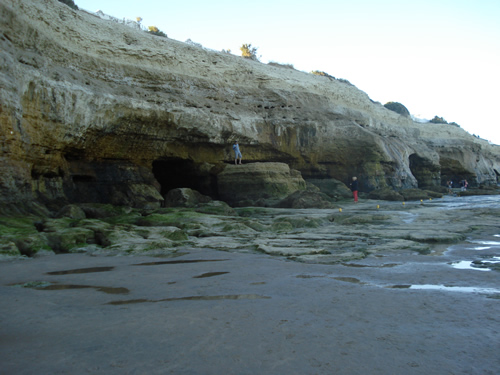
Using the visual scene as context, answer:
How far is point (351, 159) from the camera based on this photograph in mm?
23188

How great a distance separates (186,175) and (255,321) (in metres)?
17.6

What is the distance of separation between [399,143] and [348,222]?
63.4 ft

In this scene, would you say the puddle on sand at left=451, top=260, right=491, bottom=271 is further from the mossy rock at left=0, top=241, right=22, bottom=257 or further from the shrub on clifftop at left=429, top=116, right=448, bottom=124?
the shrub on clifftop at left=429, top=116, right=448, bottom=124

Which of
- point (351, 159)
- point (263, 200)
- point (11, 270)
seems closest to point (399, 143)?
point (351, 159)

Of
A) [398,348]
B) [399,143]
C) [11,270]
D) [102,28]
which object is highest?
[102,28]

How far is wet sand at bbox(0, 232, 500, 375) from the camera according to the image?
175 cm

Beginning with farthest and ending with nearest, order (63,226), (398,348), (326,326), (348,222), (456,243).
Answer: (348,222)
(63,226)
(456,243)
(326,326)
(398,348)

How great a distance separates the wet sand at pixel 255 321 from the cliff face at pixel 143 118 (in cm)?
760

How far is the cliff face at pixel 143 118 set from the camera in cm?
1156

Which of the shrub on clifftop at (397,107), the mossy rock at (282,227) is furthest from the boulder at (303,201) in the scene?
the shrub on clifftop at (397,107)

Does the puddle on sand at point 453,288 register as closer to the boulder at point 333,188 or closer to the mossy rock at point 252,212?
the mossy rock at point 252,212

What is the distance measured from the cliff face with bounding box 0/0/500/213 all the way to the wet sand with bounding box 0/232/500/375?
299 inches

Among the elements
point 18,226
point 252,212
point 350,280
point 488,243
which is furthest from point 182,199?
point 350,280

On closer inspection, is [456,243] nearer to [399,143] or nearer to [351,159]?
[351,159]
